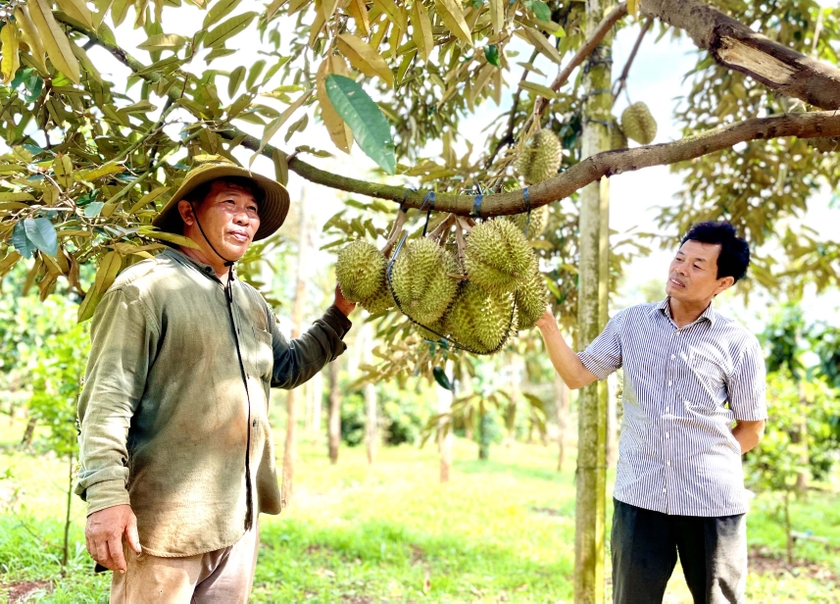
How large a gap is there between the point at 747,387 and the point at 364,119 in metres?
1.72

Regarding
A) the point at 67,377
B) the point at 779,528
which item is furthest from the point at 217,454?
the point at 779,528

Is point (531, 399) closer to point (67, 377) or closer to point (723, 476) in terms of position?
point (723, 476)

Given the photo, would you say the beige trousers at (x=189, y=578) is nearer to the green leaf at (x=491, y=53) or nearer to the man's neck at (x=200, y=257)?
the man's neck at (x=200, y=257)

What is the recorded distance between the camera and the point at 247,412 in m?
1.72

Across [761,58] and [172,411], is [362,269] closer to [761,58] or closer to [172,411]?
[172,411]

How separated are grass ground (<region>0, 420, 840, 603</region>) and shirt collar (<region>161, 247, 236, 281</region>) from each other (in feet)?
6.51

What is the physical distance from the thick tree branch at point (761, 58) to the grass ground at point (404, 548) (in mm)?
3191

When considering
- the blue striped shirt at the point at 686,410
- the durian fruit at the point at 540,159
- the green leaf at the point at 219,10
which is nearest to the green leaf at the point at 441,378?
the blue striped shirt at the point at 686,410

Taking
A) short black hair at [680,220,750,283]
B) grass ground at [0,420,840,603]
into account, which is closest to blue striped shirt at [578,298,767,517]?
short black hair at [680,220,750,283]

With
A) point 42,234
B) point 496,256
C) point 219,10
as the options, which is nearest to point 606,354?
point 496,256

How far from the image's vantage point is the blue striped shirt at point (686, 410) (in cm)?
205

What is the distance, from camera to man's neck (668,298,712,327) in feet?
7.26

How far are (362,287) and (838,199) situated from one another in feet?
35.1

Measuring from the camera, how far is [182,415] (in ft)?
5.23
